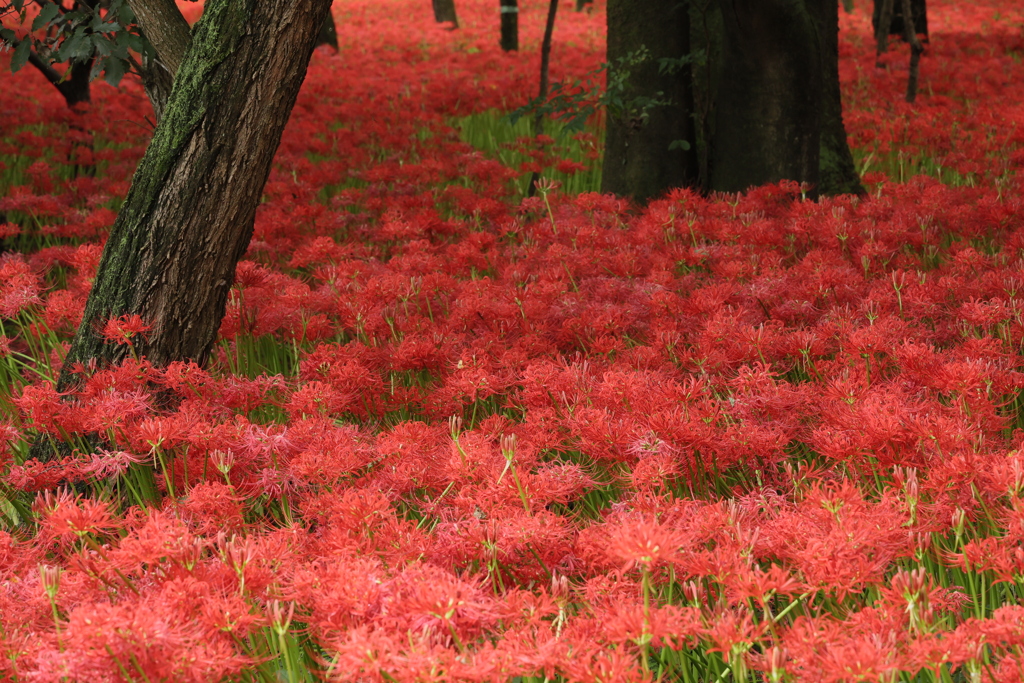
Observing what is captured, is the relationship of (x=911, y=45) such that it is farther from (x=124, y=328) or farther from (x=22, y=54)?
(x=124, y=328)

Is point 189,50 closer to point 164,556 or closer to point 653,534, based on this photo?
point 164,556

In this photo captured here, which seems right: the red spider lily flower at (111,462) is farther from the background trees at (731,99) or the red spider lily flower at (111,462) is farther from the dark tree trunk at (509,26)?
the dark tree trunk at (509,26)

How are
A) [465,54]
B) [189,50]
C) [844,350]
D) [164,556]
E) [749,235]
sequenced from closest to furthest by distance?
[164,556], [844,350], [189,50], [749,235], [465,54]

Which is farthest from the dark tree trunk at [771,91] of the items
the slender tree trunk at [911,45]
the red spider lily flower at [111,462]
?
the red spider lily flower at [111,462]

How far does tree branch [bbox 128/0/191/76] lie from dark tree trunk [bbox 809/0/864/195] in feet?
13.3

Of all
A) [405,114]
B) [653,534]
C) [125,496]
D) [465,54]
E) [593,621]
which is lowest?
[125,496]

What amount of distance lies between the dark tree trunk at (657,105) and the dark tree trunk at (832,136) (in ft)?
2.85

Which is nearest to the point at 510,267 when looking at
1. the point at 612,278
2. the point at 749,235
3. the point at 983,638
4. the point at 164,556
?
the point at 612,278

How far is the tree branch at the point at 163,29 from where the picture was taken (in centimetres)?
311

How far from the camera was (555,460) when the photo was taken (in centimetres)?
232

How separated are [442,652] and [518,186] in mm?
5457

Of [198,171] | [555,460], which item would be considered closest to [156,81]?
[198,171]

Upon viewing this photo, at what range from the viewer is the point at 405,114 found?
8992 millimetres

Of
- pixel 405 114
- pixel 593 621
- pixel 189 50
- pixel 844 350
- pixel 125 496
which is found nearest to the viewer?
pixel 593 621
